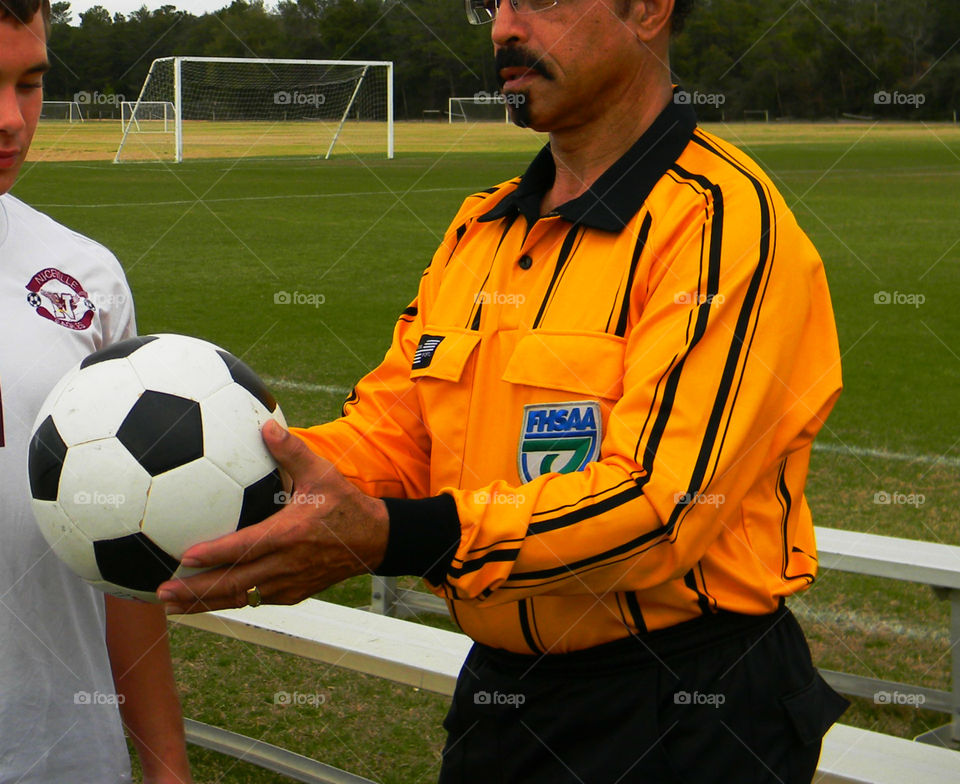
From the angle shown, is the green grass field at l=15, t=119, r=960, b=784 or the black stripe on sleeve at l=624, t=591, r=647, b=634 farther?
the green grass field at l=15, t=119, r=960, b=784

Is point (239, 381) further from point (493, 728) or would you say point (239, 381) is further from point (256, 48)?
point (256, 48)

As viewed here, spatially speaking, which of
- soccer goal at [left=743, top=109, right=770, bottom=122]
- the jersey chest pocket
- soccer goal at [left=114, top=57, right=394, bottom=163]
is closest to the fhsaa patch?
the jersey chest pocket

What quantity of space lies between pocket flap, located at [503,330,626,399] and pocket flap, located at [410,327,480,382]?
131mm

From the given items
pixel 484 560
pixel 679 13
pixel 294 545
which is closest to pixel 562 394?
pixel 484 560

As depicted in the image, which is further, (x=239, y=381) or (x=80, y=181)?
(x=80, y=181)

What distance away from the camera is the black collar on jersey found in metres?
1.92

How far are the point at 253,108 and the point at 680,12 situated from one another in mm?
34192

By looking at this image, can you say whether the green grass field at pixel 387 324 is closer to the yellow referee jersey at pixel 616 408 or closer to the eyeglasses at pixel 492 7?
the yellow referee jersey at pixel 616 408

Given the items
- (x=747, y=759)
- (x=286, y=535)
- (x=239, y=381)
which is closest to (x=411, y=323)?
(x=239, y=381)

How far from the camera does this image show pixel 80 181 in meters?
25.4

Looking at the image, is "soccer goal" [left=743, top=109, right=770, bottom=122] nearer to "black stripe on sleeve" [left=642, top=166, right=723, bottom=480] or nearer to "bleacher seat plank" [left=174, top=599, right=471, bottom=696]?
"bleacher seat plank" [left=174, top=599, right=471, bottom=696]

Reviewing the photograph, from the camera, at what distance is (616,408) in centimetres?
173

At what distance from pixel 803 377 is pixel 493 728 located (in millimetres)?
836

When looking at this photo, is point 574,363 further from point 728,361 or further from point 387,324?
point 387,324
